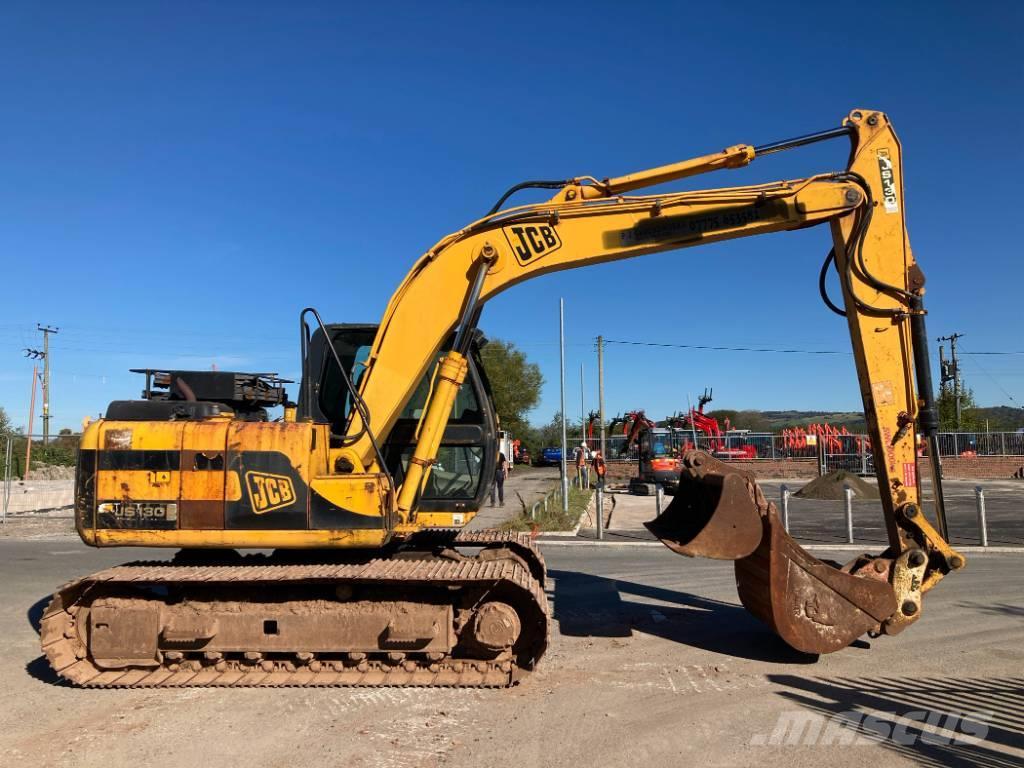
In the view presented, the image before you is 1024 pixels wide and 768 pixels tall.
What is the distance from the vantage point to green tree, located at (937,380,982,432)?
4962 centimetres

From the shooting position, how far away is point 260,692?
545 centimetres

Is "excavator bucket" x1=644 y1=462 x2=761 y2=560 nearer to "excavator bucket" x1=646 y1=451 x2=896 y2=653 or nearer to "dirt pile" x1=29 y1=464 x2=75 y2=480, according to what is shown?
"excavator bucket" x1=646 y1=451 x2=896 y2=653

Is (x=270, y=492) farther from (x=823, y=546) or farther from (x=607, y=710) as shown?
(x=823, y=546)

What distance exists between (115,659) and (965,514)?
791 inches

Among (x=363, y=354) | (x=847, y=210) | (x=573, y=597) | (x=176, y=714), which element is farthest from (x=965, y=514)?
(x=176, y=714)

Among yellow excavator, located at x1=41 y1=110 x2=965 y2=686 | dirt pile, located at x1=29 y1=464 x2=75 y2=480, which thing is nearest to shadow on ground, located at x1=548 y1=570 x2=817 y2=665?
yellow excavator, located at x1=41 y1=110 x2=965 y2=686

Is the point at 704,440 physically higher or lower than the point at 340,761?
higher

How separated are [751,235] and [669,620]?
4156 millimetres

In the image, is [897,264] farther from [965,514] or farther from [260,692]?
[965,514]

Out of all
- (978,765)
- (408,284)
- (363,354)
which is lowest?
(978,765)

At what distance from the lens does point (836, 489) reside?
24203mm

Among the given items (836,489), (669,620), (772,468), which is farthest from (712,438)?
(669,620)

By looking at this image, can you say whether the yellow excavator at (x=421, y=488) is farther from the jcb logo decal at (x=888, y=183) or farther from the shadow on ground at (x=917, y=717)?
the shadow on ground at (x=917, y=717)

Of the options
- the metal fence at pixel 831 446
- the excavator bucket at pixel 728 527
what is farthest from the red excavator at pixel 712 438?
the excavator bucket at pixel 728 527
